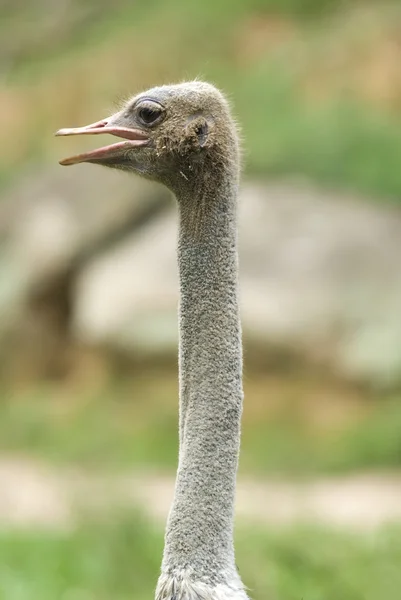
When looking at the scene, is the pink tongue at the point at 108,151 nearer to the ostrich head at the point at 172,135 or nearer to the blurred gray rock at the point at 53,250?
the ostrich head at the point at 172,135

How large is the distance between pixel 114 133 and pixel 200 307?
42 centimetres

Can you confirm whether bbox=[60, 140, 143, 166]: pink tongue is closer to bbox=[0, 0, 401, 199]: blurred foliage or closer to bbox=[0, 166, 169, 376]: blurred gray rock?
bbox=[0, 166, 169, 376]: blurred gray rock

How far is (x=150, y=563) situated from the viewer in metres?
5.60

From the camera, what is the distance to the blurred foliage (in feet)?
40.0

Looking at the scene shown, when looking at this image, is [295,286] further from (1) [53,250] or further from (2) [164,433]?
(1) [53,250]

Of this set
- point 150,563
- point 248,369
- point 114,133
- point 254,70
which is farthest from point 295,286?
point 254,70

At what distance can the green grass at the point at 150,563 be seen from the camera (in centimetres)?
504

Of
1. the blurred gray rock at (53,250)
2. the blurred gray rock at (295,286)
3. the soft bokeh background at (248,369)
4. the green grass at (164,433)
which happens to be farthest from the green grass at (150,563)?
the blurred gray rock at (53,250)

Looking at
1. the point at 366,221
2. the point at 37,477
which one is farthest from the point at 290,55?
the point at 37,477

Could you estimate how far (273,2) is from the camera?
63.7ft

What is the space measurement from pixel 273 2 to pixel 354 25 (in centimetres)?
287

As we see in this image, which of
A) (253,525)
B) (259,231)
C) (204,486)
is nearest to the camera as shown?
(204,486)

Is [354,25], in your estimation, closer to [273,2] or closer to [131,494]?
[273,2]

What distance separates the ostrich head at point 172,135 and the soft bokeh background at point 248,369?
8.00 ft
